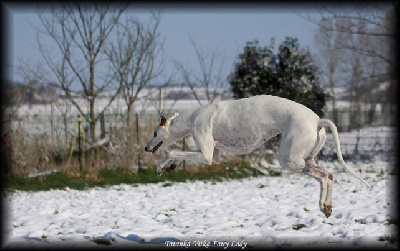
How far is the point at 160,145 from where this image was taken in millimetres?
4320

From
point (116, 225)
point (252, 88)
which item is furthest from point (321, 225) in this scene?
point (252, 88)

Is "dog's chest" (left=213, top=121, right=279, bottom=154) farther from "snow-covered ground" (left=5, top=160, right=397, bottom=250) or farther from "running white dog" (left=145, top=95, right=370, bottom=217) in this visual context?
"snow-covered ground" (left=5, top=160, right=397, bottom=250)

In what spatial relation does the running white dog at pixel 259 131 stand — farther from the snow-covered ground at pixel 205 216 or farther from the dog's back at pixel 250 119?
the snow-covered ground at pixel 205 216

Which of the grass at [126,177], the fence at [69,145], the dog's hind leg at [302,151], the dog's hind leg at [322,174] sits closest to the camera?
the dog's hind leg at [302,151]

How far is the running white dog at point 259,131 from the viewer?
384 cm

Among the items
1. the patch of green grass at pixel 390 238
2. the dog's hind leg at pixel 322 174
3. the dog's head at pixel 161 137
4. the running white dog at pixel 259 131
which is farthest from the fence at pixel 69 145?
the dog's hind leg at pixel 322 174

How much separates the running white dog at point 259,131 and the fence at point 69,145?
288 inches

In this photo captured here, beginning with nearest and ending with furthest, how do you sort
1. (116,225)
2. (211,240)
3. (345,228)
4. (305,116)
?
(305,116) < (211,240) < (345,228) < (116,225)

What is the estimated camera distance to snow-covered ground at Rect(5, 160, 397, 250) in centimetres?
582

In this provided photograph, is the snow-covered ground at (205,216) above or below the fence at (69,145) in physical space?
below

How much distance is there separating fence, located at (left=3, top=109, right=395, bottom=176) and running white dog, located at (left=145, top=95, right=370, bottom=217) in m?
7.31

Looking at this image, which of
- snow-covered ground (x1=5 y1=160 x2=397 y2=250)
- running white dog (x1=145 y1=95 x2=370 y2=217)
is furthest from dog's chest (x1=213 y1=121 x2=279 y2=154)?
snow-covered ground (x1=5 y1=160 x2=397 y2=250)

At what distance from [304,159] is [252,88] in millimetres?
8863

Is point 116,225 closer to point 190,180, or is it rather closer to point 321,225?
point 321,225
